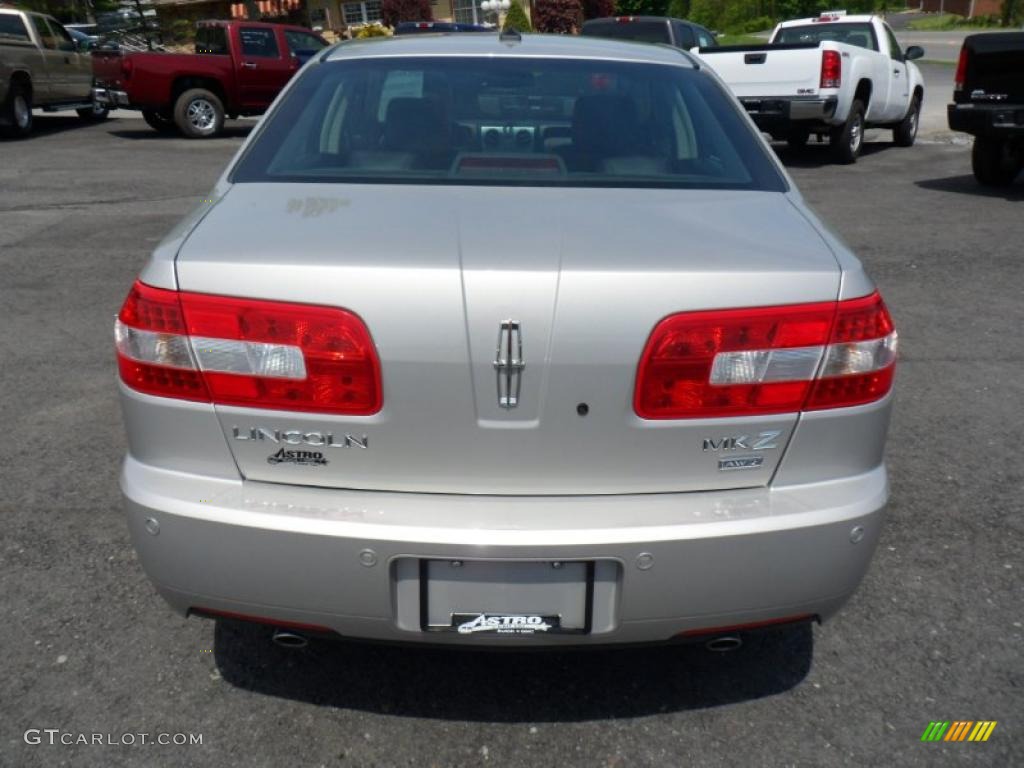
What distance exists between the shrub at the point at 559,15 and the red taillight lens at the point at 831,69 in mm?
28164

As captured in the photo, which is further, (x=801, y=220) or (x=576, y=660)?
(x=576, y=660)

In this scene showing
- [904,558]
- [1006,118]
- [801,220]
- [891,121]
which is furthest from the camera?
[891,121]

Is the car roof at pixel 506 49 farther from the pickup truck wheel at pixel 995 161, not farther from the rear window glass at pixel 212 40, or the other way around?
the rear window glass at pixel 212 40

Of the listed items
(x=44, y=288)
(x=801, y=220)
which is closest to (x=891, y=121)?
(x=44, y=288)

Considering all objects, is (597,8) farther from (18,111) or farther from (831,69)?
(831,69)

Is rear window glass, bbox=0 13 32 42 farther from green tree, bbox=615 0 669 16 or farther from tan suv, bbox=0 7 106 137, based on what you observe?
green tree, bbox=615 0 669 16

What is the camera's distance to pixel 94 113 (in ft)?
64.1

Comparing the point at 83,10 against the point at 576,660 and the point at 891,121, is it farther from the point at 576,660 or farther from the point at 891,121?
the point at 576,660

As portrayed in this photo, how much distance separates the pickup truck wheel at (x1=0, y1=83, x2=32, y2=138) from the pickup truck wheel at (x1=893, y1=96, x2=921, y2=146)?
13.5m

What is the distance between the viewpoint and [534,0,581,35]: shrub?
3881 centimetres

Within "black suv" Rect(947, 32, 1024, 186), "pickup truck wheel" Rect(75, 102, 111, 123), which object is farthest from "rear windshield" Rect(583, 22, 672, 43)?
"pickup truck wheel" Rect(75, 102, 111, 123)

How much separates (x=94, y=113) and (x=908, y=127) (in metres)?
14.6

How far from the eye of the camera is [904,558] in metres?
3.52

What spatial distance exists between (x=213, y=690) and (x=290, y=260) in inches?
51.1
